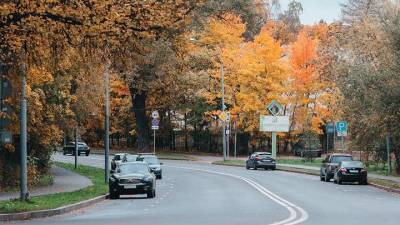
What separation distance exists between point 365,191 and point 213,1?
11.5m

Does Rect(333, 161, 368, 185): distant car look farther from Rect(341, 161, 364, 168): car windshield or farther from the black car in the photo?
the black car

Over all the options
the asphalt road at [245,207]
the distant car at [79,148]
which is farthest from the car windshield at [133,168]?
the distant car at [79,148]

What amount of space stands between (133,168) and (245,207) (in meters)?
8.17

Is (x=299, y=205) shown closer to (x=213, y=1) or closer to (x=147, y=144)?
(x=213, y=1)

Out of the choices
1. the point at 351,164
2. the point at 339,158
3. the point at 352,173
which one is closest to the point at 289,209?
the point at 352,173

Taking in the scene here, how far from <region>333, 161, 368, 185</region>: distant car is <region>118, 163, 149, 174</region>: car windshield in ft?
42.5

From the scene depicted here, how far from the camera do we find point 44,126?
108 ft

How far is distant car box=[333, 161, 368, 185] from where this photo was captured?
38469mm

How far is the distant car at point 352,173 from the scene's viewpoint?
38469mm

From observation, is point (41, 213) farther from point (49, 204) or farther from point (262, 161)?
point (262, 161)

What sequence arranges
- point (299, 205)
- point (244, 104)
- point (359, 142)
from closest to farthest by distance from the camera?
point (299, 205) → point (359, 142) → point (244, 104)

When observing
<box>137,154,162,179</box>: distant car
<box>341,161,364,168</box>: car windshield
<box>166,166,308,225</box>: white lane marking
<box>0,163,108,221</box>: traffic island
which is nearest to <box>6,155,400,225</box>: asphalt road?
<box>166,166,308,225</box>: white lane marking

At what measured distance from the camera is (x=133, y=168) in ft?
98.6

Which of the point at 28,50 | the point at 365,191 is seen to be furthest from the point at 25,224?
the point at 365,191
